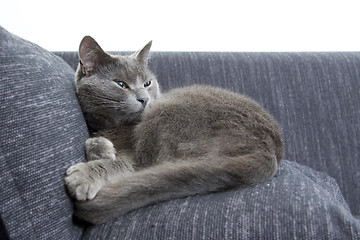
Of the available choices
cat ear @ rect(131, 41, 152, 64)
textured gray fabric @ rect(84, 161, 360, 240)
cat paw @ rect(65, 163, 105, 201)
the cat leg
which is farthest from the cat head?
textured gray fabric @ rect(84, 161, 360, 240)

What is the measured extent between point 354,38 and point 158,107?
63.3 inches

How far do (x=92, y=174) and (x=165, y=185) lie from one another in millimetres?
230

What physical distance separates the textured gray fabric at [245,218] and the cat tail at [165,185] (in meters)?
0.02

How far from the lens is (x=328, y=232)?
0.85 meters

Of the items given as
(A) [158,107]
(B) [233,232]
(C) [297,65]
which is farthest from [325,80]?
(B) [233,232]

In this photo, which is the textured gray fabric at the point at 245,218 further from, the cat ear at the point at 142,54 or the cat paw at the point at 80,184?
the cat ear at the point at 142,54

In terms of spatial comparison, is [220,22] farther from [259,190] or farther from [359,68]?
[259,190]

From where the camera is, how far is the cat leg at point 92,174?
99cm

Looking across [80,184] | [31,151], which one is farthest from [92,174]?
[31,151]

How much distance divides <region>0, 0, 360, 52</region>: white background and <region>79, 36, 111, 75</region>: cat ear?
854 mm

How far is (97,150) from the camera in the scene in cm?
120

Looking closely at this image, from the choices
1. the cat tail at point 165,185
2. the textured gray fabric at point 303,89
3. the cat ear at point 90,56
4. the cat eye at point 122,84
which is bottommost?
the textured gray fabric at point 303,89

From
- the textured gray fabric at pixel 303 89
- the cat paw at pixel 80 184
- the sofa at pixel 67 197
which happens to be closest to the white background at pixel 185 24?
the textured gray fabric at pixel 303 89

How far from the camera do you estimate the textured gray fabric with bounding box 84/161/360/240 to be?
86cm
